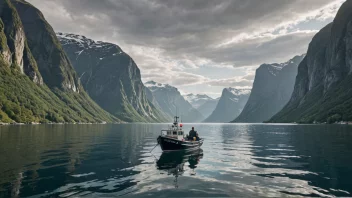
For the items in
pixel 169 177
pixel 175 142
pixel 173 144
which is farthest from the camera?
pixel 173 144

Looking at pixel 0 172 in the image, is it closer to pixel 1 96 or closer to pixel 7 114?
pixel 7 114

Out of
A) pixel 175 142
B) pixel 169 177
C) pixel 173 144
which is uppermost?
pixel 175 142

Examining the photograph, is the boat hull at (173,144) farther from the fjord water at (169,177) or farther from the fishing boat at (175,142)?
the fjord water at (169,177)

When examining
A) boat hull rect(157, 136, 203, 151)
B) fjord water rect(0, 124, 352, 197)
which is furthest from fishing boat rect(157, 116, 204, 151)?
fjord water rect(0, 124, 352, 197)

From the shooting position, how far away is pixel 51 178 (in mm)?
24141

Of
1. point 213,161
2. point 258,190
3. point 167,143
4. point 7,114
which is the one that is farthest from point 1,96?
point 258,190

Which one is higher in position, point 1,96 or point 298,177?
point 1,96

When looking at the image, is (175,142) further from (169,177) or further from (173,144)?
(169,177)

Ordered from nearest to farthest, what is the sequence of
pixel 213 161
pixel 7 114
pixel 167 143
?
pixel 213 161
pixel 167 143
pixel 7 114

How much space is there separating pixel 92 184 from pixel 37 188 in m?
4.41

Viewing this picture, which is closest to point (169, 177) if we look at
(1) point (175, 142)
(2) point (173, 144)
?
(1) point (175, 142)

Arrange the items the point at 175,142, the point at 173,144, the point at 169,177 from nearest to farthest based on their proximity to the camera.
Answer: the point at 169,177, the point at 175,142, the point at 173,144

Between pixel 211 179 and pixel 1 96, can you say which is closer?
pixel 211 179

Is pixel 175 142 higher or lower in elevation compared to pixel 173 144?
higher
